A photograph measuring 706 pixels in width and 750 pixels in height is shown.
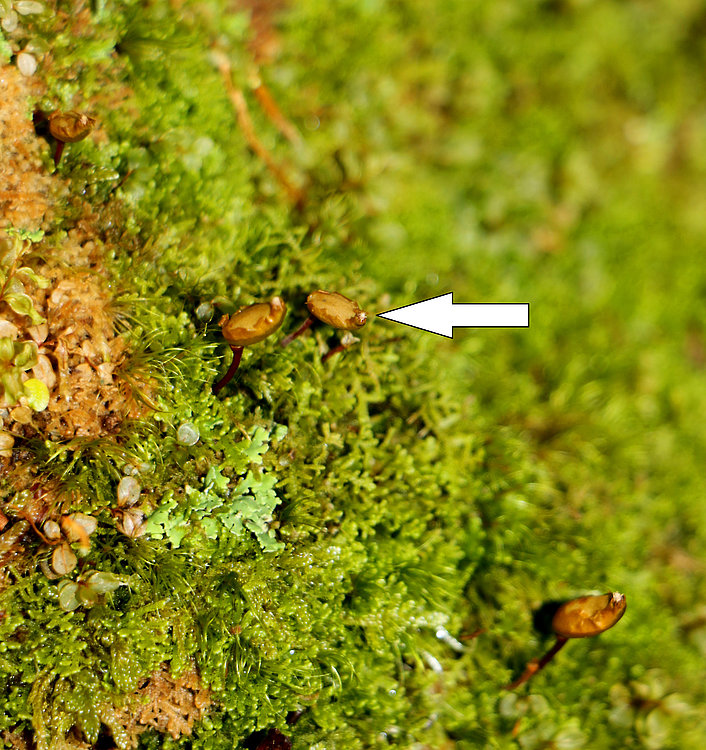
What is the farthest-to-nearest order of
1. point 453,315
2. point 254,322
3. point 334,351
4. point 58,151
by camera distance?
point 453,315
point 334,351
point 58,151
point 254,322

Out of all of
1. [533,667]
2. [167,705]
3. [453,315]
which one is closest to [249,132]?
[453,315]

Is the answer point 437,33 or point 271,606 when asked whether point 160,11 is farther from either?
point 271,606

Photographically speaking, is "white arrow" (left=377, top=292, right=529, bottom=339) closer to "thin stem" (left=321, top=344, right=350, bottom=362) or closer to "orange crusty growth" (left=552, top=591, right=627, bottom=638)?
"thin stem" (left=321, top=344, right=350, bottom=362)

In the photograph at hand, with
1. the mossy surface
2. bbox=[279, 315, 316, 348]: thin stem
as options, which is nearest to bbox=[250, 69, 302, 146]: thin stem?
the mossy surface

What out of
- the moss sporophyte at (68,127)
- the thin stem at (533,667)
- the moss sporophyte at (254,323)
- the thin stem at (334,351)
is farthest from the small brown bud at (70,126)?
the thin stem at (533,667)

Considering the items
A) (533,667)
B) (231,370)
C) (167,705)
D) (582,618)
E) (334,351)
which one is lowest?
(533,667)

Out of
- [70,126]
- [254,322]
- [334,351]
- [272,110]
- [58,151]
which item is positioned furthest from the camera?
[272,110]

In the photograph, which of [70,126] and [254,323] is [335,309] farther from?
[70,126]
